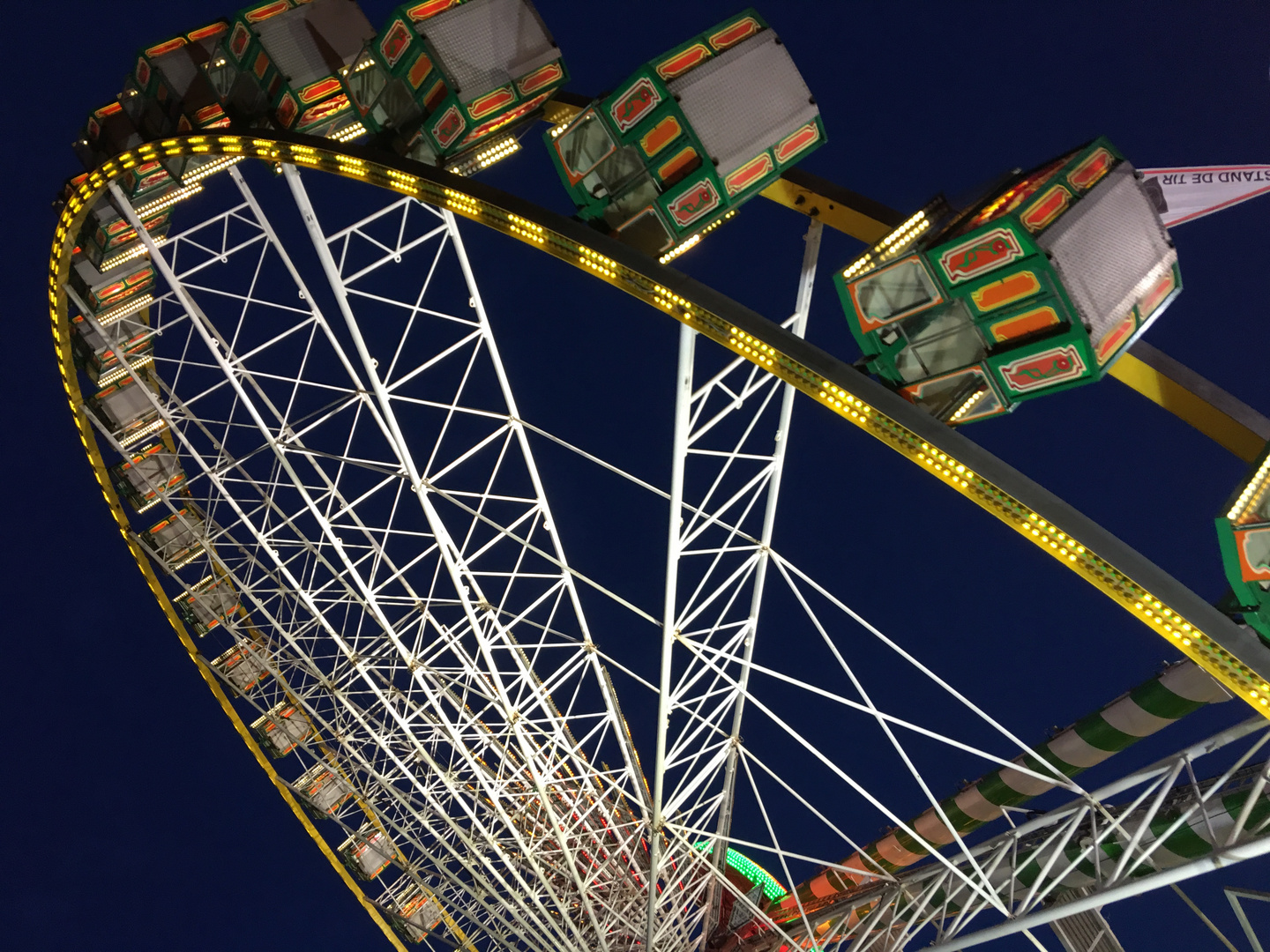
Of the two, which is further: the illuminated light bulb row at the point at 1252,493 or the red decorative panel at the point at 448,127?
the red decorative panel at the point at 448,127

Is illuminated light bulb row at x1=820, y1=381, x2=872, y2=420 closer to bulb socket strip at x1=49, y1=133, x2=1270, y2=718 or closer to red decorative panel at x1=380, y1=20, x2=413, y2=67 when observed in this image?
bulb socket strip at x1=49, y1=133, x2=1270, y2=718

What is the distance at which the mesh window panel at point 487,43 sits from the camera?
27.7 ft

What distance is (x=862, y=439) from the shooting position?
27438 millimetres

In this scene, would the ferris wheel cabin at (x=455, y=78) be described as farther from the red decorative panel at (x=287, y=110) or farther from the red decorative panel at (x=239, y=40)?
the red decorative panel at (x=239, y=40)

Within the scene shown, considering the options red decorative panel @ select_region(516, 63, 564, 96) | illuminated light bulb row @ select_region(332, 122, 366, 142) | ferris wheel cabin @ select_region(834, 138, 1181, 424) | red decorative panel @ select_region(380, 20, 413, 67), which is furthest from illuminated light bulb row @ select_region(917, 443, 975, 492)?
illuminated light bulb row @ select_region(332, 122, 366, 142)

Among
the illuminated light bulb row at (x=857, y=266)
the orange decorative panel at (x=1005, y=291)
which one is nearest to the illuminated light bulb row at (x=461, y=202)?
the illuminated light bulb row at (x=857, y=266)

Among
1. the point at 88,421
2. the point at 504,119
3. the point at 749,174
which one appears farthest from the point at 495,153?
the point at 88,421

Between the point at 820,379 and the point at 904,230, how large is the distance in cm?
146

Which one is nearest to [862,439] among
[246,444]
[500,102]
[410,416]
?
[410,416]

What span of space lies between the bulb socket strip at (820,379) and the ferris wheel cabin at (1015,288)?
1.81ft

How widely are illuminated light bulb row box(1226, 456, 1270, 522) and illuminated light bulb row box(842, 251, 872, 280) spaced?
2.80 metres

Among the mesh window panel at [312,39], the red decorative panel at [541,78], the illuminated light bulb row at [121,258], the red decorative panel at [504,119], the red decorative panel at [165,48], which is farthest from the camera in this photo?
the illuminated light bulb row at [121,258]

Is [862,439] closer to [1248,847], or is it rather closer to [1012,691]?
[1012,691]

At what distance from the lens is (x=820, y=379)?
616cm
